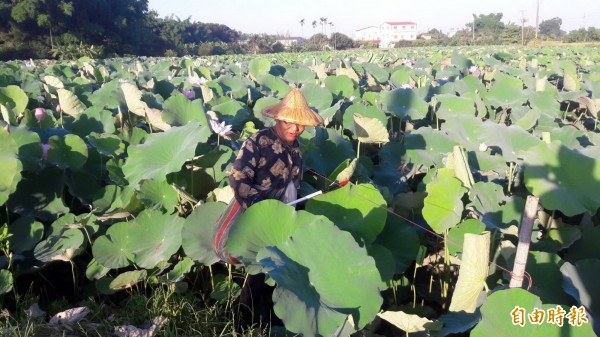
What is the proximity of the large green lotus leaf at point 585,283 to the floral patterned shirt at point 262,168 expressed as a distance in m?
1.06

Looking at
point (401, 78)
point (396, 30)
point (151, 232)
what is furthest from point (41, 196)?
point (396, 30)

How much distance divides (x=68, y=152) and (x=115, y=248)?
2.05ft

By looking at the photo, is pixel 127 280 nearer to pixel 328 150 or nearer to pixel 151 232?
pixel 151 232

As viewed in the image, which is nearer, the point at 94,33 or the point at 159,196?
the point at 159,196

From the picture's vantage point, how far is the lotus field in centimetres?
140

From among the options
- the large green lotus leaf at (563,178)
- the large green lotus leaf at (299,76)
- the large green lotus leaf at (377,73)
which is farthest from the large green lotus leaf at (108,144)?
the large green lotus leaf at (377,73)

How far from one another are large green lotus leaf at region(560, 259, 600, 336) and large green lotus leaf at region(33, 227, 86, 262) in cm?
190

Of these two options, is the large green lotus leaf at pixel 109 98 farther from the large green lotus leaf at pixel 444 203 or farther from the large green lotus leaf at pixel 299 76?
the large green lotus leaf at pixel 444 203

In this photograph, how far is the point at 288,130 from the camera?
189 cm

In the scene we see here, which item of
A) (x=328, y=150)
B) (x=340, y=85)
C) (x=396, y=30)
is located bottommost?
(x=328, y=150)

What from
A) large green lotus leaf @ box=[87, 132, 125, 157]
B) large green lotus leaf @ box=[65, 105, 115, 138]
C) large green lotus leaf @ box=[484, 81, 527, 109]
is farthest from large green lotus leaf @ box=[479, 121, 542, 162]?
large green lotus leaf @ box=[65, 105, 115, 138]

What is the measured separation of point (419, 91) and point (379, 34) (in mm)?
90501

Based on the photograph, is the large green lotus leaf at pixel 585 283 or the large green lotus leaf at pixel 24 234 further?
the large green lotus leaf at pixel 24 234

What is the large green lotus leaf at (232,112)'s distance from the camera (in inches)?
130
